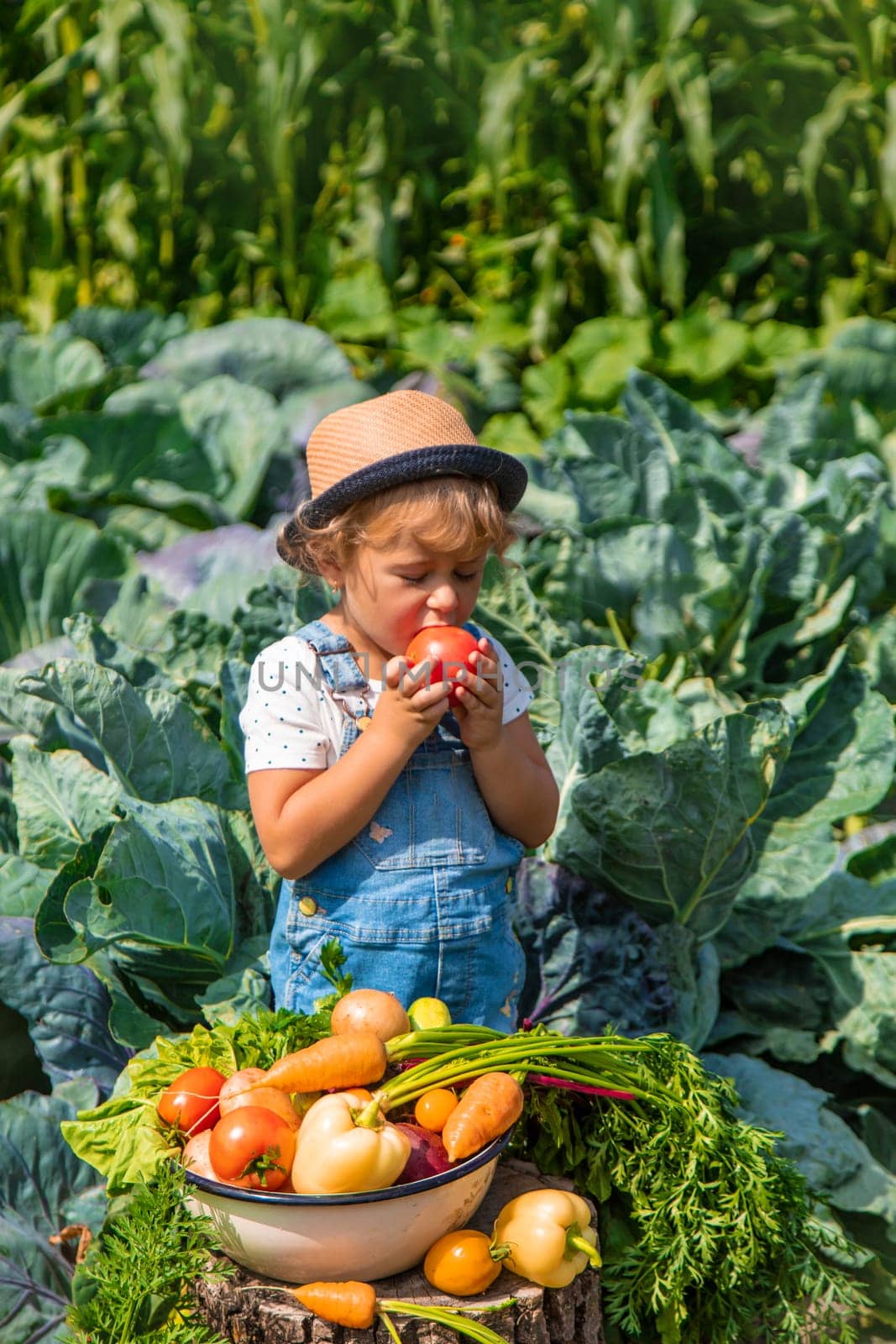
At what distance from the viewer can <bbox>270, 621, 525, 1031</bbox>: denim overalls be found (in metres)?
1.94

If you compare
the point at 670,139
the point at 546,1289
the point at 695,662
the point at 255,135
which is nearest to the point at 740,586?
the point at 695,662

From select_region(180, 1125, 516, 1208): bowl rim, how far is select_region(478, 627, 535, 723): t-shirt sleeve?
679mm

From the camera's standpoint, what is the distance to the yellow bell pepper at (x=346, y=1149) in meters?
1.54

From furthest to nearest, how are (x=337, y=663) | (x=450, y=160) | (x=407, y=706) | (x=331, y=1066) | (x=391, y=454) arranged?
(x=450, y=160), (x=337, y=663), (x=391, y=454), (x=407, y=706), (x=331, y=1066)

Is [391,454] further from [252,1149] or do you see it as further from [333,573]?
[252,1149]

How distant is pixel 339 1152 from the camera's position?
60.5 inches

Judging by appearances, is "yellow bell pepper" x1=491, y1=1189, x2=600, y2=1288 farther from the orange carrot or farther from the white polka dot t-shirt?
the white polka dot t-shirt

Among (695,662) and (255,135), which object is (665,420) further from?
(255,135)

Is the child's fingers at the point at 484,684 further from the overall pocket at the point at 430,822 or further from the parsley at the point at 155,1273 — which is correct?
the parsley at the point at 155,1273

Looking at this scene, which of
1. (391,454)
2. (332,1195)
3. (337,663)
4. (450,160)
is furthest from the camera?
(450,160)

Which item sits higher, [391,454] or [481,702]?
[391,454]

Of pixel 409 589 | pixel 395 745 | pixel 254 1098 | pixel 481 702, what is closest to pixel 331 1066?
pixel 254 1098

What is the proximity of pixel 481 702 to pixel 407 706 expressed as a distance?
0.12 meters

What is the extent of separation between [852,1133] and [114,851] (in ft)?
4.73
